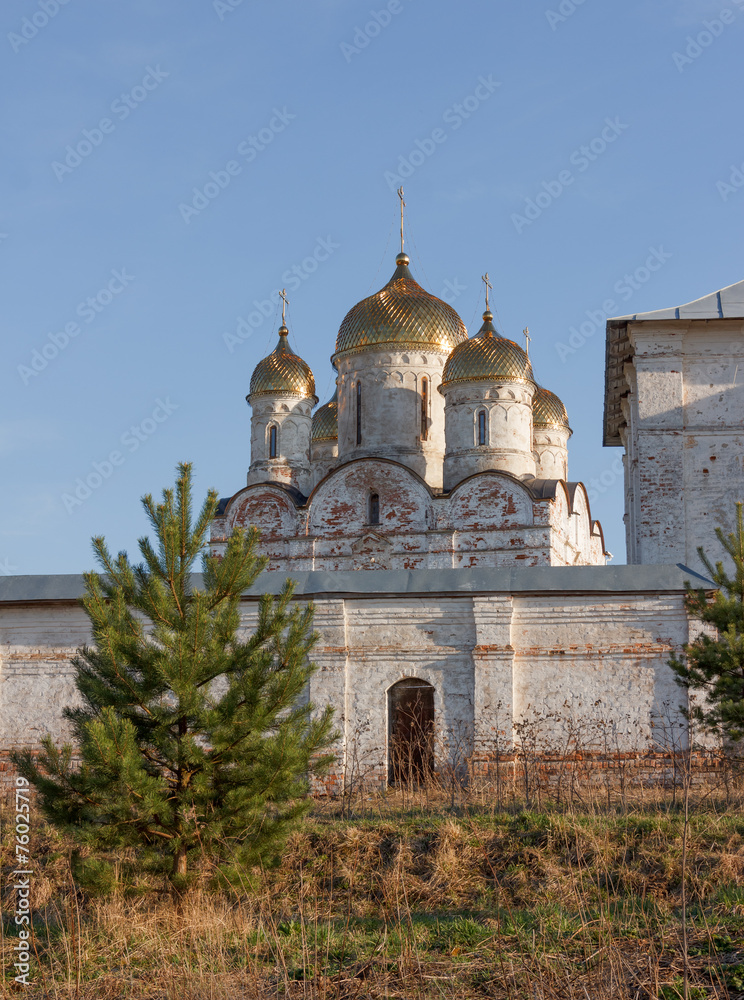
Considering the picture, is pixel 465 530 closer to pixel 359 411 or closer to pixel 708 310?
pixel 359 411

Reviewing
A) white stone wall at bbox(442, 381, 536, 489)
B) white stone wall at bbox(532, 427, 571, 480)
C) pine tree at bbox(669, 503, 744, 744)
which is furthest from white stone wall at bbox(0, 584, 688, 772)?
white stone wall at bbox(532, 427, 571, 480)

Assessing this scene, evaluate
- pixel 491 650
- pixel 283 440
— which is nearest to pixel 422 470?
pixel 283 440

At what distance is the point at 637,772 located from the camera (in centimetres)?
1122

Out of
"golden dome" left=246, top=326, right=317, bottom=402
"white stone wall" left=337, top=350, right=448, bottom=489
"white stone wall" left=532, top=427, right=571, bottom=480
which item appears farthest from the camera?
"white stone wall" left=532, top=427, right=571, bottom=480

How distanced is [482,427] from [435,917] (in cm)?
1785

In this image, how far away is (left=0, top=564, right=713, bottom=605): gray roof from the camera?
458 inches

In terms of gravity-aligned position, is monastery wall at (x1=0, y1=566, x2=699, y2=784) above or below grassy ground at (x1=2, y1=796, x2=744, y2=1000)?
above

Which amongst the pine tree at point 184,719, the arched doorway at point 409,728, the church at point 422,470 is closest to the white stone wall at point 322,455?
the church at point 422,470

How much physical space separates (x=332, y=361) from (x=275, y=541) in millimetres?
4645

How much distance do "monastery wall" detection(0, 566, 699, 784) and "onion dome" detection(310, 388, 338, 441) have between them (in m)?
17.7

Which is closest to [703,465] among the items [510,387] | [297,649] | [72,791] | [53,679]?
[510,387]

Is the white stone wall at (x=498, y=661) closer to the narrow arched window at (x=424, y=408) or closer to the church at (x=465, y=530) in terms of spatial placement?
the church at (x=465, y=530)

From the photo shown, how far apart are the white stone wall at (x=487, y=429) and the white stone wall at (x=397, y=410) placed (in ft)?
2.98

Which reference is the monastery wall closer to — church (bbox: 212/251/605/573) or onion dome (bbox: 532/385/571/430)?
church (bbox: 212/251/605/573)
